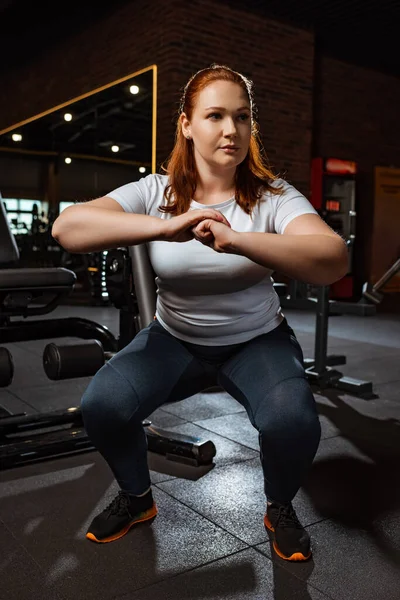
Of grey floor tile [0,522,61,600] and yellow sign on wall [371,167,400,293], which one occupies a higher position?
yellow sign on wall [371,167,400,293]

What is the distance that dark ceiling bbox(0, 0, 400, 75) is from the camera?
647 cm

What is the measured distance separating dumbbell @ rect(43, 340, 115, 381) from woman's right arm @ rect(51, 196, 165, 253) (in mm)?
579

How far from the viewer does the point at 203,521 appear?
5.04 ft

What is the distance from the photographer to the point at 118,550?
54.3 inches

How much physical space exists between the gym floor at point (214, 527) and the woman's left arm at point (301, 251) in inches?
26.3

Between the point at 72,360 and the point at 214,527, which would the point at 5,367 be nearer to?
the point at 72,360

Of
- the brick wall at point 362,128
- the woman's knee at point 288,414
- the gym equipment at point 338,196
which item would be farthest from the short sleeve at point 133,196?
the brick wall at point 362,128

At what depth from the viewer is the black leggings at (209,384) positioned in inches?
50.1

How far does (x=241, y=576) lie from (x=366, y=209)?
737 cm

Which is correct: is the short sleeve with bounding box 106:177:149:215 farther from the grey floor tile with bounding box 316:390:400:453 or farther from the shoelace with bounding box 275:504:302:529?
the grey floor tile with bounding box 316:390:400:453

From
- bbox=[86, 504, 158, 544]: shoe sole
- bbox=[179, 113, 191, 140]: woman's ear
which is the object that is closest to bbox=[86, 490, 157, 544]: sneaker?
bbox=[86, 504, 158, 544]: shoe sole

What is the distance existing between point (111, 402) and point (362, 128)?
7.81 metres

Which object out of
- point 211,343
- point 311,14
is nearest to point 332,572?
point 211,343

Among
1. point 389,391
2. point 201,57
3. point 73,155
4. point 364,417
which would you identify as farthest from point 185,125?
point 73,155
